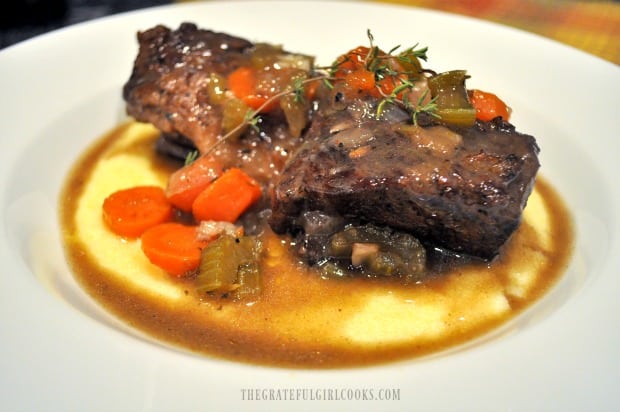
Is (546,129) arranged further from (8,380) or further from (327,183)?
(8,380)

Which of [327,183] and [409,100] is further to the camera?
[409,100]

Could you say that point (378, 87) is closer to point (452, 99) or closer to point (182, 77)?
point (452, 99)

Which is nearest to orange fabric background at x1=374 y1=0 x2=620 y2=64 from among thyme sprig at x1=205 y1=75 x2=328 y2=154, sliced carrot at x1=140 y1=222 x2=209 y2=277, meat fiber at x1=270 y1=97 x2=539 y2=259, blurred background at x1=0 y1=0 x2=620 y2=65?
blurred background at x1=0 y1=0 x2=620 y2=65

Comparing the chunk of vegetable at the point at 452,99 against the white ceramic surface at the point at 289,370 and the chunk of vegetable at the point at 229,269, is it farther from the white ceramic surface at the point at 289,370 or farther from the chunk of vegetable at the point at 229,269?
the chunk of vegetable at the point at 229,269

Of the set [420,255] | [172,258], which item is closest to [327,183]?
[420,255]

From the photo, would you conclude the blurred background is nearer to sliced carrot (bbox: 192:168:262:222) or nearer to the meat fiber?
the meat fiber

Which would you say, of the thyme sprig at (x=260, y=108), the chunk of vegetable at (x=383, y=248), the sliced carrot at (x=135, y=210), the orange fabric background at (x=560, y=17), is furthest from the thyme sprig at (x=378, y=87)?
the orange fabric background at (x=560, y=17)

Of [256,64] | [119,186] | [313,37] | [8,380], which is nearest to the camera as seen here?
[8,380]
